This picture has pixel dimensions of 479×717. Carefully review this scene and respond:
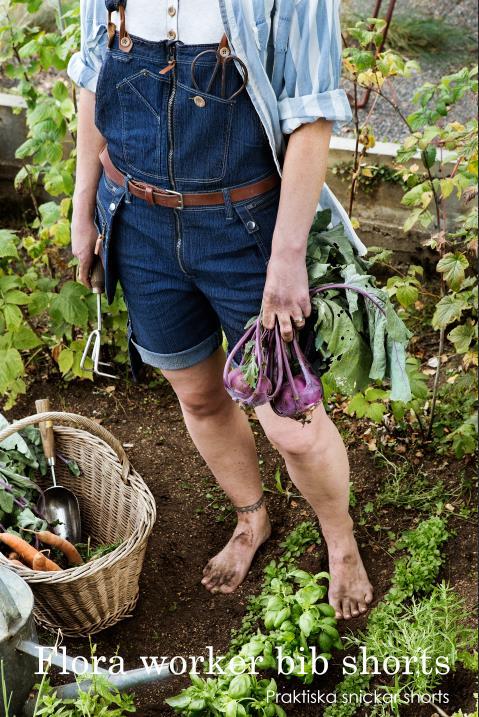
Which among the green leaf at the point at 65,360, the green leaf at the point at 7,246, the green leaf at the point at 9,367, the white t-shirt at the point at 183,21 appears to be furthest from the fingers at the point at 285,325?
the green leaf at the point at 65,360

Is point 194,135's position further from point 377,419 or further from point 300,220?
point 377,419

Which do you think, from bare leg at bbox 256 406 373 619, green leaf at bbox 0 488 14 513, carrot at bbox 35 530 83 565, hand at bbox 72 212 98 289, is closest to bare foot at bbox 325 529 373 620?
bare leg at bbox 256 406 373 619

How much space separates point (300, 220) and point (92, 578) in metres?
1.21

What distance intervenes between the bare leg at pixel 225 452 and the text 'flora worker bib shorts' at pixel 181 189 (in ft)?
0.66

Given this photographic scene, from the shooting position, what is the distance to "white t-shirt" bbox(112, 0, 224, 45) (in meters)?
1.81

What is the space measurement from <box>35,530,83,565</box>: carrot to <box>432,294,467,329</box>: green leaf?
4.47 ft

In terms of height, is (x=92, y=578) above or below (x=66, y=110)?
below

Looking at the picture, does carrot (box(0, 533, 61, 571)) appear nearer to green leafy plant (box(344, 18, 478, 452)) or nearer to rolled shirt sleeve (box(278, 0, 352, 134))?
green leafy plant (box(344, 18, 478, 452))

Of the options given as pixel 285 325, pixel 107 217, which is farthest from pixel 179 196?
pixel 285 325

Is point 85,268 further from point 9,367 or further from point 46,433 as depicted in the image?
point 9,367

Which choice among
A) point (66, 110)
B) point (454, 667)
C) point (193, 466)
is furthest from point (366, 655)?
A: point (66, 110)

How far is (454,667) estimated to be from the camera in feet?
7.65

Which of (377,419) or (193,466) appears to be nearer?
(377,419)

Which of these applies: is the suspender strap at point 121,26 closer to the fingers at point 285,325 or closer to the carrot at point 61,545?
the fingers at point 285,325
